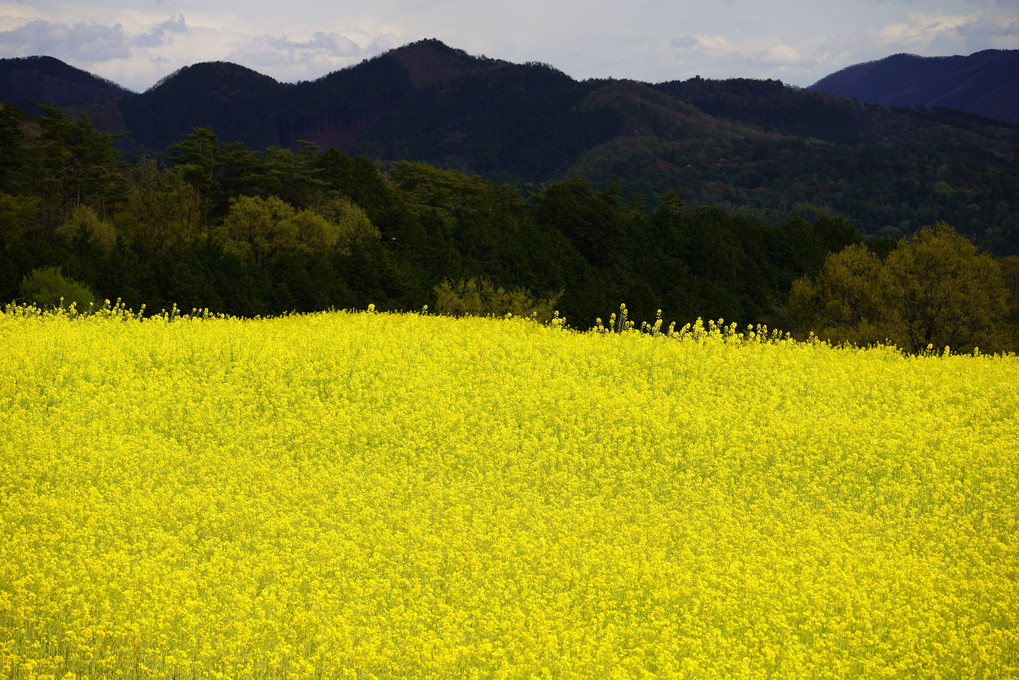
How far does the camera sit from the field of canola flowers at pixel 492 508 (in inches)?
290

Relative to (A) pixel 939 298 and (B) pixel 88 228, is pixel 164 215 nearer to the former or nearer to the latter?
(B) pixel 88 228

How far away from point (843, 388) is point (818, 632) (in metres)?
9.14

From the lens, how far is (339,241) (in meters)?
64.6

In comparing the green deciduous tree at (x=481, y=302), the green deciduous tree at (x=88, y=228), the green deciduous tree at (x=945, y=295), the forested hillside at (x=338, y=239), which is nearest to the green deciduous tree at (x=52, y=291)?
the forested hillside at (x=338, y=239)

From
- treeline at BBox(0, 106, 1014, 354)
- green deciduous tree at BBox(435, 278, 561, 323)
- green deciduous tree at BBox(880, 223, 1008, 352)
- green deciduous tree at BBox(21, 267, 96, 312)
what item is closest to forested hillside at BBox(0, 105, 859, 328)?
treeline at BBox(0, 106, 1014, 354)

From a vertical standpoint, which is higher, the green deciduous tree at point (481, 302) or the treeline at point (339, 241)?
the treeline at point (339, 241)

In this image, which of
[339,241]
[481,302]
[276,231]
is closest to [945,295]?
[481,302]

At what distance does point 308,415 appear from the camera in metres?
13.6

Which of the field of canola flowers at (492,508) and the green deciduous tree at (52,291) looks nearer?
the field of canola flowers at (492,508)

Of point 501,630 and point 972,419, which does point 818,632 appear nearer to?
point 501,630

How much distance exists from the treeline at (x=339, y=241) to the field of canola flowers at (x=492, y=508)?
639 inches

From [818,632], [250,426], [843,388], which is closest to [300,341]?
[250,426]

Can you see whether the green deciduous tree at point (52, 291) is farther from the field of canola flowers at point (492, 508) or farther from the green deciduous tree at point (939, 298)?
the green deciduous tree at point (939, 298)

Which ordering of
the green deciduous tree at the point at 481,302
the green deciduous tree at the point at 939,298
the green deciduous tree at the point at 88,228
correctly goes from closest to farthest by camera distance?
1. the green deciduous tree at the point at 939,298
2. the green deciduous tree at the point at 481,302
3. the green deciduous tree at the point at 88,228
